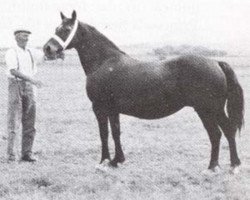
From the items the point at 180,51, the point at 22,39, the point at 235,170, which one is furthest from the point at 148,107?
the point at 180,51

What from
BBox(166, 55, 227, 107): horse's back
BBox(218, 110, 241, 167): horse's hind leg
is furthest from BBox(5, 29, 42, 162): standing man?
BBox(218, 110, 241, 167): horse's hind leg

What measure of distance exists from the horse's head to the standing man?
69 cm

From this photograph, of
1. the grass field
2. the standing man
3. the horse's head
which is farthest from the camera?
the standing man

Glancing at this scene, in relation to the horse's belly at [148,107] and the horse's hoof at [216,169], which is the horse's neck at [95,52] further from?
the horse's hoof at [216,169]

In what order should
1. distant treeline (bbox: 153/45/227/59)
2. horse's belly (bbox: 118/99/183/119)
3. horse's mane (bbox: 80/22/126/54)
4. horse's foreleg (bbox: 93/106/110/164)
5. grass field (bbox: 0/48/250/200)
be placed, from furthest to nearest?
distant treeline (bbox: 153/45/227/59) → horse's mane (bbox: 80/22/126/54) → horse's foreleg (bbox: 93/106/110/164) → horse's belly (bbox: 118/99/183/119) → grass field (bbox: 0/48/250/200)

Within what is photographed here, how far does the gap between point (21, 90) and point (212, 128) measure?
3.50 m

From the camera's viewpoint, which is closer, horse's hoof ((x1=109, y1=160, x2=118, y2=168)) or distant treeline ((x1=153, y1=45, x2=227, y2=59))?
horse's hoof ((x1=109, y1=160, x2=118, y2=168))

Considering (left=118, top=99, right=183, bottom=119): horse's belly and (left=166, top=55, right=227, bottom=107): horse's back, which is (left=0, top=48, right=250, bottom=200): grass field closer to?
(left=118, top=99, right=183, bottom=119): horse's belly

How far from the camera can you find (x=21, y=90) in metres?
9.30

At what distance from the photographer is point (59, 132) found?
13.0m

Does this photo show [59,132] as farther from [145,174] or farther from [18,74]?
[145,174]

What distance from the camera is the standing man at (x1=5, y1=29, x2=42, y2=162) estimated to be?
9.04 meters

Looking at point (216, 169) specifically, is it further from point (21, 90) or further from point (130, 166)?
point (21, 90)

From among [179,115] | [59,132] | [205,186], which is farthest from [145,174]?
[179,115]
